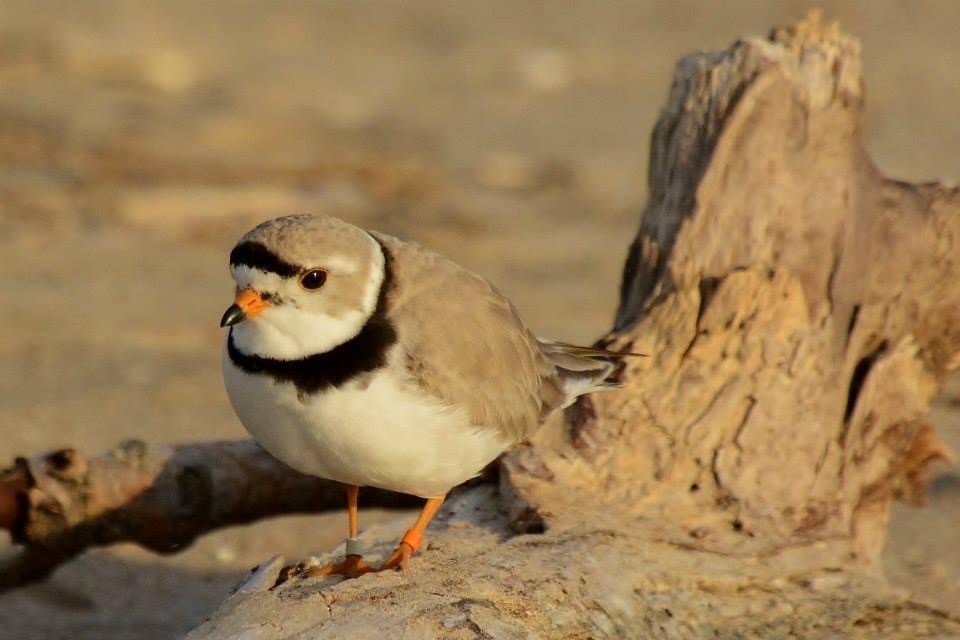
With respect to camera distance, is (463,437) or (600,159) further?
(600,159)

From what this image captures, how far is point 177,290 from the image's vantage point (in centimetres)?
849

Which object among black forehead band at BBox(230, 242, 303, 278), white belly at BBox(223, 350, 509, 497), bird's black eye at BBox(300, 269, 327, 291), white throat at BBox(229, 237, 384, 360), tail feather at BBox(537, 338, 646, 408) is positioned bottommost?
white belly at BBox(223, 350, 509, 497)

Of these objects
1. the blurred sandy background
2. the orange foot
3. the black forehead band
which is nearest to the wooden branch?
the blurred sandy background

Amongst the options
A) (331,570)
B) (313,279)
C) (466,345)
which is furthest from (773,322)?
(331,570)

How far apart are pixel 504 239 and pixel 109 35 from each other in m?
3.90

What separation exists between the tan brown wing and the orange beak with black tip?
1.17ft

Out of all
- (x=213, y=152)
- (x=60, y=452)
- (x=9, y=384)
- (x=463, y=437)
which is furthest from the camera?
(x=213, y=152)

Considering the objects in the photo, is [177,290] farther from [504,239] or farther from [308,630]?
[308,630]

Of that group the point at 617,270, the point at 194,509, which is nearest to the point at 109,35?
the point at 617,270

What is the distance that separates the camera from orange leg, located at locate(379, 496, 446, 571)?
162 inches

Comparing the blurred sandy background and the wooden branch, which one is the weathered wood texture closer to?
the wooden branch

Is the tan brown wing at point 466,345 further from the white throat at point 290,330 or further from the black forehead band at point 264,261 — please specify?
the black forehead band at point 264,261

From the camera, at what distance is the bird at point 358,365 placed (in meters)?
3.96

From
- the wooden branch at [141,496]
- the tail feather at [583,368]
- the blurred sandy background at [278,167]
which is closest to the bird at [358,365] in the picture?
the tail feather at [583,368]
